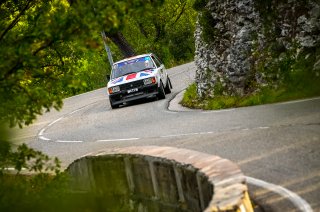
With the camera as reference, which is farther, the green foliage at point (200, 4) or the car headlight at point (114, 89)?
A: the car headlight at point (114, 89)

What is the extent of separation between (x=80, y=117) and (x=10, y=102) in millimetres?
15550

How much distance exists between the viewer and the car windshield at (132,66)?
857 inches

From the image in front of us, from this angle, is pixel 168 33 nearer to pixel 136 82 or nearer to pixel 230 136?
pixel 136 82

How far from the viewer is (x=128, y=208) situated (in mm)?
8266

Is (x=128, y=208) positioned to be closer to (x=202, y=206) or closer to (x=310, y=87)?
(x=202, y=206)

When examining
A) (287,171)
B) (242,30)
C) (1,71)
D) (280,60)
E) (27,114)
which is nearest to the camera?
(1,71)

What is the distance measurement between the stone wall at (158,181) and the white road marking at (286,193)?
3.00 feet

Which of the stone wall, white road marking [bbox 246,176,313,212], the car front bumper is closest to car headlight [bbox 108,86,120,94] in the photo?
the car front bumper

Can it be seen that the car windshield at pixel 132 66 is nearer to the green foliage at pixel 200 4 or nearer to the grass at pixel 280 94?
the green foliage at pixel 200 4

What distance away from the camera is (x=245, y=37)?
1586cm

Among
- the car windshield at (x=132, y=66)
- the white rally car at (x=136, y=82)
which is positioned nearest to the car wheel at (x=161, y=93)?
the white rally car at (x=136, y=82)

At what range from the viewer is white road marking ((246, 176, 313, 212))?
19.7 feet

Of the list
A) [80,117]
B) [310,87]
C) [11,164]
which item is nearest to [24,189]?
[11,164]

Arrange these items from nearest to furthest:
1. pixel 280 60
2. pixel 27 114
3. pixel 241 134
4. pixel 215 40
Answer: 1. pixel 27 114
2. pixel 241 134
3. pixel 280 60
4. pixel 215 40
